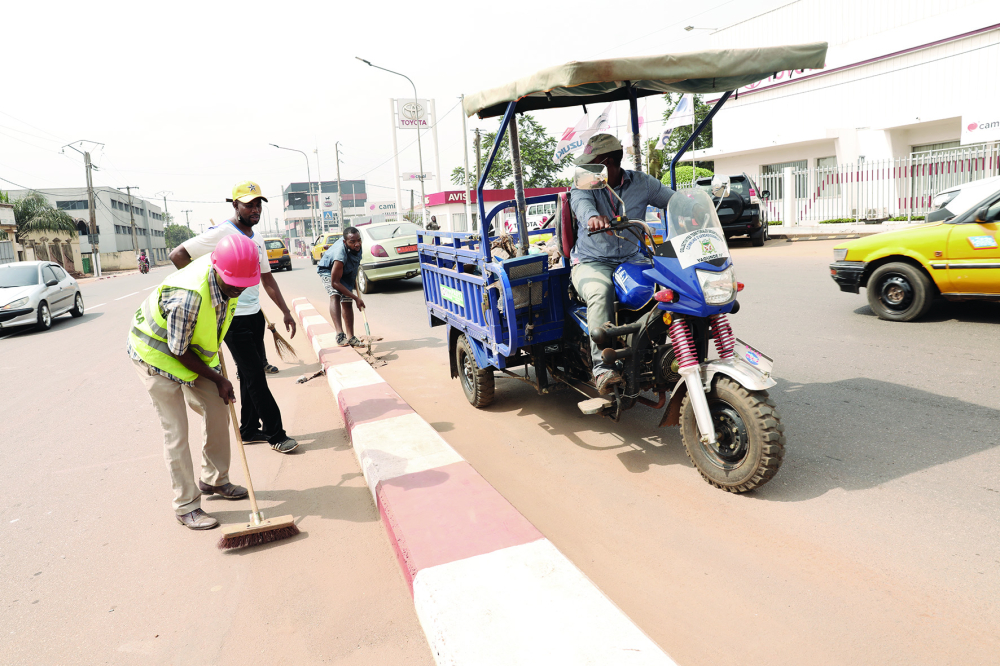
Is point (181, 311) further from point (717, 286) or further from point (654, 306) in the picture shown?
point (717, 286)

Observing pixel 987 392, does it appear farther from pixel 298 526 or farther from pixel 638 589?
pixel 298 526

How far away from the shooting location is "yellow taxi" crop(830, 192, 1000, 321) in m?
6.45

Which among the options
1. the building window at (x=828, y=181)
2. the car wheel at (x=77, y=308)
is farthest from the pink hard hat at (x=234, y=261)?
the building window at (x=828, y=181)

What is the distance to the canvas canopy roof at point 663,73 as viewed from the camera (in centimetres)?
359

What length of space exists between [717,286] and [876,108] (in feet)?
80.9

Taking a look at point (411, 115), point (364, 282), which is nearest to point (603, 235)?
point (364, 282)

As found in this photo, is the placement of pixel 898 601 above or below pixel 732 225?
below

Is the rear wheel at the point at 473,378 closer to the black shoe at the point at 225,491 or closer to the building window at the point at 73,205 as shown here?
the black shoe at the point at 225,491

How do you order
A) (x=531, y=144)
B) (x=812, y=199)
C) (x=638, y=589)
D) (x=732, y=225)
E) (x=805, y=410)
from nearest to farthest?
(x=638, y=589)
(x=805, y=410)
(x=732, y=225)
(x=812, y=199)
(x=531, y=144)

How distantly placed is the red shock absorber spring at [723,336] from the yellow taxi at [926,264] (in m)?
4.46

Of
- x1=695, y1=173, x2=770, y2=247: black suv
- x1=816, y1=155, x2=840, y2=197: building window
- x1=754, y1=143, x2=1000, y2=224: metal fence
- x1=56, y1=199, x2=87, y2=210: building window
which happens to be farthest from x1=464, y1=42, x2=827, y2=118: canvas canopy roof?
x1=56, y1=199, x2=87, y2=210: building window

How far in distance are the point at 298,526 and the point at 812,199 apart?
73.2 feet

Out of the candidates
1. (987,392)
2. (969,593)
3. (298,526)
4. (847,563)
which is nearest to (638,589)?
(847,563)

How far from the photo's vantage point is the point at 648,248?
13.3 feet
